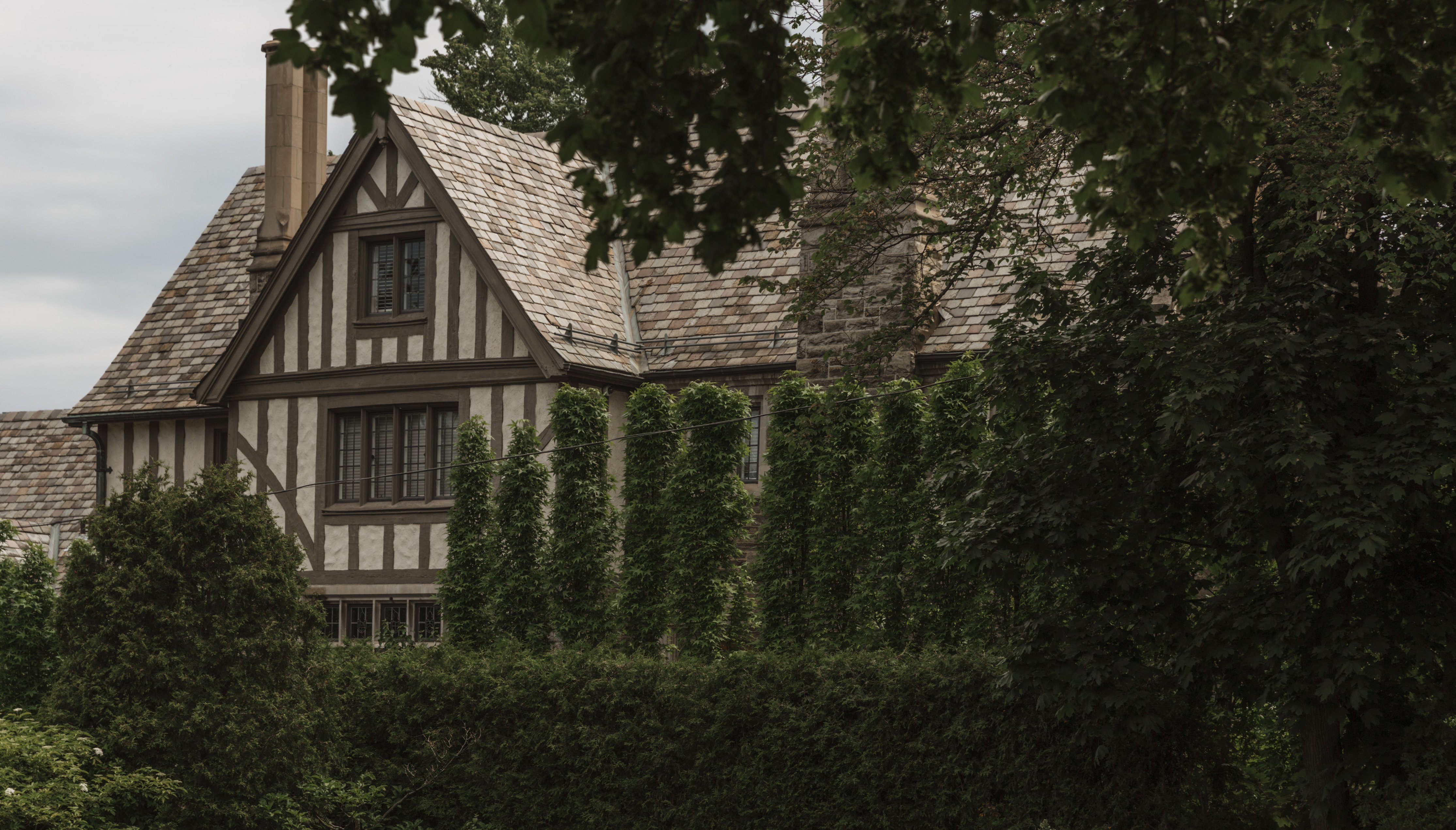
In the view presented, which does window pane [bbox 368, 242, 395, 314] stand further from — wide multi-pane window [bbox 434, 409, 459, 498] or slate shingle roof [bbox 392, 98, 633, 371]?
wide multi-pane window [bbox 434, 409, 459, 498]

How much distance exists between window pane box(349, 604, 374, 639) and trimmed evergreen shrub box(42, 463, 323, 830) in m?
6.48

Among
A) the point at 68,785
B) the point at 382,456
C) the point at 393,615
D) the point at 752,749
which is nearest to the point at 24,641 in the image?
the point at 68,785

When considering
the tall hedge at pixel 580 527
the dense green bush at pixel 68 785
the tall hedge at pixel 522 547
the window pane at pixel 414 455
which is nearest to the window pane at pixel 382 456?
the window pane at pixel 414 455

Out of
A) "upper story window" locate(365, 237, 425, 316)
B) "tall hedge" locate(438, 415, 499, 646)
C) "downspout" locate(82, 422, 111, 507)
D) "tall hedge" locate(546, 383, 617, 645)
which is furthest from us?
"downspout" locate(82, 422, 111, 507)

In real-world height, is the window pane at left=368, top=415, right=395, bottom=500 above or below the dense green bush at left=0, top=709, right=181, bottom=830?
above

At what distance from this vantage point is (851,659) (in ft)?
41.3

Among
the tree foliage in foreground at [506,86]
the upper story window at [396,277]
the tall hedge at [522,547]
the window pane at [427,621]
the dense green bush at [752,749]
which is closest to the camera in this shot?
the dense green bush at [752,749]

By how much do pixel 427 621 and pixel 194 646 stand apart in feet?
22.4

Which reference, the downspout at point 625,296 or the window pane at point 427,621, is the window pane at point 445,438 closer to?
the window pane at point 427,621

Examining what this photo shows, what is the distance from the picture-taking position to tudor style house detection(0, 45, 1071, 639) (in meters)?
19.6

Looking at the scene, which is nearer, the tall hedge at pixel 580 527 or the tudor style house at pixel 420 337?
the tall hedge at pixel 580 527

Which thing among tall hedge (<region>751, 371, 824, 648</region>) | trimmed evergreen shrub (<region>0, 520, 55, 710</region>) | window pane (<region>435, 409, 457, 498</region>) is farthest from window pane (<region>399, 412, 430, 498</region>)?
tall hedge (<region>751, 371, 824, 648</region>)

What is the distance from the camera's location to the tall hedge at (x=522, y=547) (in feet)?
52.4

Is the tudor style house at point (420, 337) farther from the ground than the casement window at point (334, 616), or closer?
Result: farther from the ground
